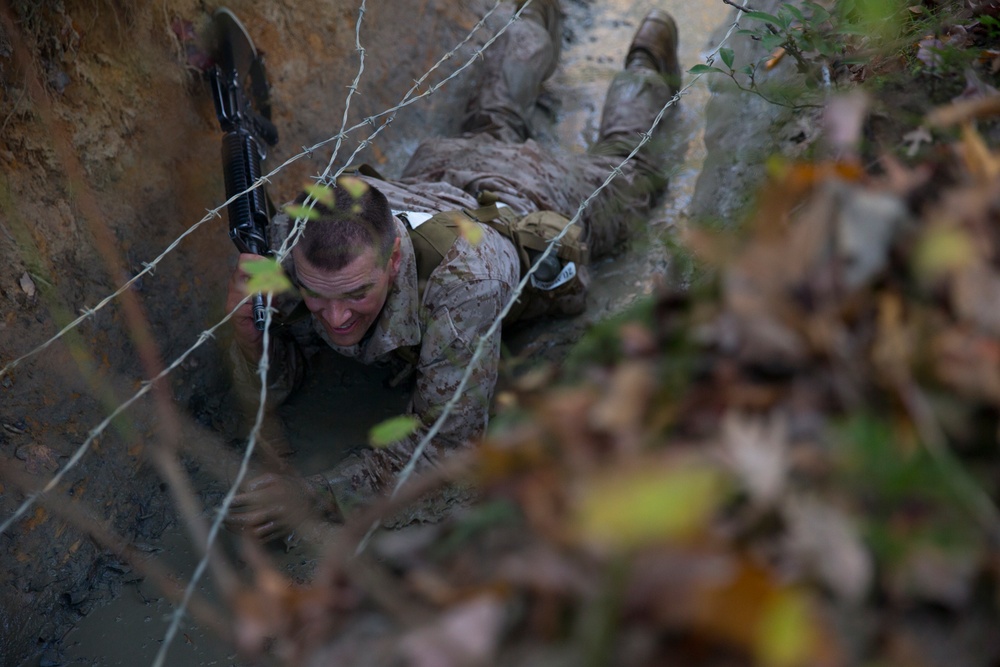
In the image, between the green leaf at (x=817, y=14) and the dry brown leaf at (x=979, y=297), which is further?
the green leaf at (x=817, y=14)

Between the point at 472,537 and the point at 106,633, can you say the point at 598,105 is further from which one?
the point at 472,537

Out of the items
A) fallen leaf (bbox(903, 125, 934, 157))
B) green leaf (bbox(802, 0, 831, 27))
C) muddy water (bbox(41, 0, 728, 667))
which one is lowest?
muddy water (bbox(41, 0, 728, 667))

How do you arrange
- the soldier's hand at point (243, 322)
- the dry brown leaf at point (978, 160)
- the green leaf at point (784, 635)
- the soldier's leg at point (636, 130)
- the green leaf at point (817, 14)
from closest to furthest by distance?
the green leaf at point (784, 635) < the dry brown leaf at point (978, 160) < the green leaf at point (817, 14) < the soldier's hand at point (243, 322) < the soldier's leg at point (636, 130)

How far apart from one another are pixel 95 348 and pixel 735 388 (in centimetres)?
223

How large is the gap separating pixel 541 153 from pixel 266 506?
6.12 ft

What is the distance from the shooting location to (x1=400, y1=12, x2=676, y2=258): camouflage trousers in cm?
329

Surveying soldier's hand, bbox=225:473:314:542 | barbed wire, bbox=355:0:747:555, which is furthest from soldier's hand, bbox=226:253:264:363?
barbed wire, bbox=355:0:747:555

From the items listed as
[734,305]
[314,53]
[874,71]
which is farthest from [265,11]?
[734,305]

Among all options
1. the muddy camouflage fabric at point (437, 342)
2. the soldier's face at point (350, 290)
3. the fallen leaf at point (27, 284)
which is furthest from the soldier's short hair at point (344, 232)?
the fallen leaf at point (27, 284)

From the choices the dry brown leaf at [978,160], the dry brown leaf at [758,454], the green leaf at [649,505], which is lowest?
the dry brown leaf at [758,454]

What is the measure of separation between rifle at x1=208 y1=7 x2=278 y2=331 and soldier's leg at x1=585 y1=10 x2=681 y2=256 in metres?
1.34

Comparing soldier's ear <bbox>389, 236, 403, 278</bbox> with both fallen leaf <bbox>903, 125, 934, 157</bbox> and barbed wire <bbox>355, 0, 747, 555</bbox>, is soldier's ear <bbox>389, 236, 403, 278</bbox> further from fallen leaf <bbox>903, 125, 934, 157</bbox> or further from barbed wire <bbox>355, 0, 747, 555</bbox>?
fallen leaf <bbox>903, 125, 934, 157</bbox>

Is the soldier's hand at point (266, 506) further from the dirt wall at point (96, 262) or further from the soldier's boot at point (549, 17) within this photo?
the soldier's boot at point (549, 17)

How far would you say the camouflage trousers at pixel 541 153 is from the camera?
3.29 meters
